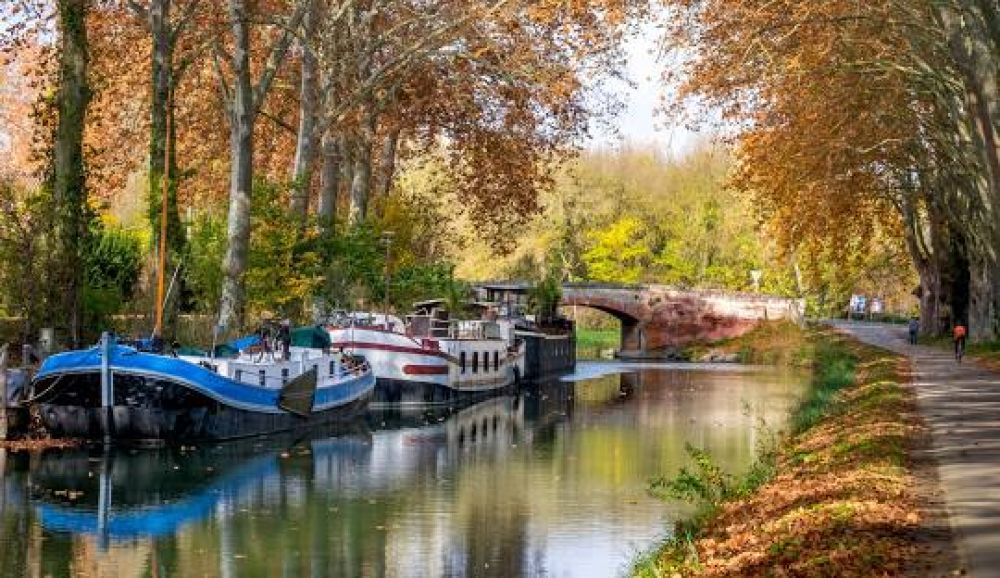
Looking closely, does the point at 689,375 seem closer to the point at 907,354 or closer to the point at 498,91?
the point at 907,354

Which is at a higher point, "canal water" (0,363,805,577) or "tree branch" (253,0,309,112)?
"tree branch" (253,0,309,112)

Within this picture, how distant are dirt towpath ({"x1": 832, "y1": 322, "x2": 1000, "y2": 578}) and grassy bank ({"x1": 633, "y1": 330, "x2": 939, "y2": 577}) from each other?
0.40 m

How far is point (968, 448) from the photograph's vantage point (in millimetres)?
23031

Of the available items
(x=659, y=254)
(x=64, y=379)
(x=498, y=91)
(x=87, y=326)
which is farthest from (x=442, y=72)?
(x=659, y=254)

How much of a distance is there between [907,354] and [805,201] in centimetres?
1161

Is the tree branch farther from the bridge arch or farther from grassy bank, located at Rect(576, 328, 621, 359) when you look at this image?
grassy bank, located at Rect(576, 328, 621, 359)

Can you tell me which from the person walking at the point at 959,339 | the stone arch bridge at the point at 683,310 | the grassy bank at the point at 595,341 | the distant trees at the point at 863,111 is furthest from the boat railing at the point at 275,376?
the grassy bank at the point at 595,341

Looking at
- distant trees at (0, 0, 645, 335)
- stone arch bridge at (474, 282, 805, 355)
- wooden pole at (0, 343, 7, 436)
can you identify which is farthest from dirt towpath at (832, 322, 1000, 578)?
stone arch bridge at (474, 282, 805, 355)

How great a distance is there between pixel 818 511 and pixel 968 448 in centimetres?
761

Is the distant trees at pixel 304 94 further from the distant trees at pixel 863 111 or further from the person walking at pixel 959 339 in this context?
the person walking at pixel 959 339

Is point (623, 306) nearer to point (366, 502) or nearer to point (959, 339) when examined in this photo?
point (959, 339)

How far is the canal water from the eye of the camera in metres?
21.7

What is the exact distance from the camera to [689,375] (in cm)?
7488

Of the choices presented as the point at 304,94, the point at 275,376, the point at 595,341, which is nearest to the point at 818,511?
the point at 275,376
